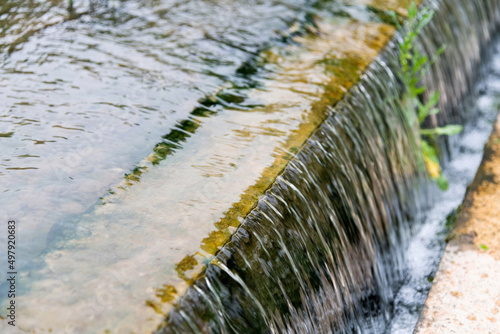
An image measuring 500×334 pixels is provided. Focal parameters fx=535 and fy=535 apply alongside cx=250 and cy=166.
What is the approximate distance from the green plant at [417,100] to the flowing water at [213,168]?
4.6 inches

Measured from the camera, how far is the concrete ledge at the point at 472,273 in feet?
7.97

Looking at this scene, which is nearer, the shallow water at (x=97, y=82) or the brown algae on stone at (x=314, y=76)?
the brown algae on stone at (x=314, y=76)

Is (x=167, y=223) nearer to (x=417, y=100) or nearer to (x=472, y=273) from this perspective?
(x=472, y=273)

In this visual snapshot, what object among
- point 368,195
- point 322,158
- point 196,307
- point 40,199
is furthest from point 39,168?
point 368,195

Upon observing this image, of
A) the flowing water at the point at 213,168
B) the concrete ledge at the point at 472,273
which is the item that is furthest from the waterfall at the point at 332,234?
the concrete ledge at the point at 472,273

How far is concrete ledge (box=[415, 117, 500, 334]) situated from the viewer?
2430 millimetres

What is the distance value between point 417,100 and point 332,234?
168cm

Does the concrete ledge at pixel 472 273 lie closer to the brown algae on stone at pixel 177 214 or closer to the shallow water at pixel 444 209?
the shallow water at pixel 444 209

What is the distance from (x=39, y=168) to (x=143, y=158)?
0.45 metres

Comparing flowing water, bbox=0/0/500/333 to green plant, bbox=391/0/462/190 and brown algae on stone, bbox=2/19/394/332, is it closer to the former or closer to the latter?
brown algae on stone, bbox=2/19/394/332

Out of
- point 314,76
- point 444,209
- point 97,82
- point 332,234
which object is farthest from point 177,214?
point 444,209

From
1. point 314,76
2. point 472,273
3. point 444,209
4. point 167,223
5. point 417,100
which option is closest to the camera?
point 167,223

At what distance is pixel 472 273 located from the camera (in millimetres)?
2686

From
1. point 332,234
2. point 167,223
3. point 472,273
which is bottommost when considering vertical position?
point 472,273
